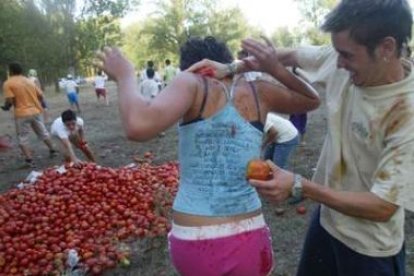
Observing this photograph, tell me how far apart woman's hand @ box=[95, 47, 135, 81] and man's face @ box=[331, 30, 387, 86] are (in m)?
0.80

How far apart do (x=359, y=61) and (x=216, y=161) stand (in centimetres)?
71

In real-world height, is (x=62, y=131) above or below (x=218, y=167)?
below

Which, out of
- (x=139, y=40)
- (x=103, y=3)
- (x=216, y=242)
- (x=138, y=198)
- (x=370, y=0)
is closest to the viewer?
(x=370, y=0)

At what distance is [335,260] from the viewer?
2.34 m

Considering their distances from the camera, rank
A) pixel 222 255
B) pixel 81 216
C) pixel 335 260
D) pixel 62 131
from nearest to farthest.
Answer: pixel 222 255 → pixel 335 260 → pixel 81 216 → pixel 62 131

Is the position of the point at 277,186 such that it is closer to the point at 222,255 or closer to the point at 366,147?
the point at 366,147

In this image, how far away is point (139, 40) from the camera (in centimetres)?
5903

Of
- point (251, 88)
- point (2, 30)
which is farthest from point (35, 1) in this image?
point (251, 88)


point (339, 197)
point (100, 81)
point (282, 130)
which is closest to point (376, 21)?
point (339, 197)

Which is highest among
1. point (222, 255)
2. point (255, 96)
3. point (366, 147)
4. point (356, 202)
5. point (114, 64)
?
point (114, 64)

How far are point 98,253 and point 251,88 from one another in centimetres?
302

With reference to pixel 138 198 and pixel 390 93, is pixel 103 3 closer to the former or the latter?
pixel 138 198

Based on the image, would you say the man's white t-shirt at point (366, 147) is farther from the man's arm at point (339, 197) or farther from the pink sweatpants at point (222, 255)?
the pink sweatpants at point (222, 255)

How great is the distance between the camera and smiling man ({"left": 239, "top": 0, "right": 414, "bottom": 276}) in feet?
5.95
